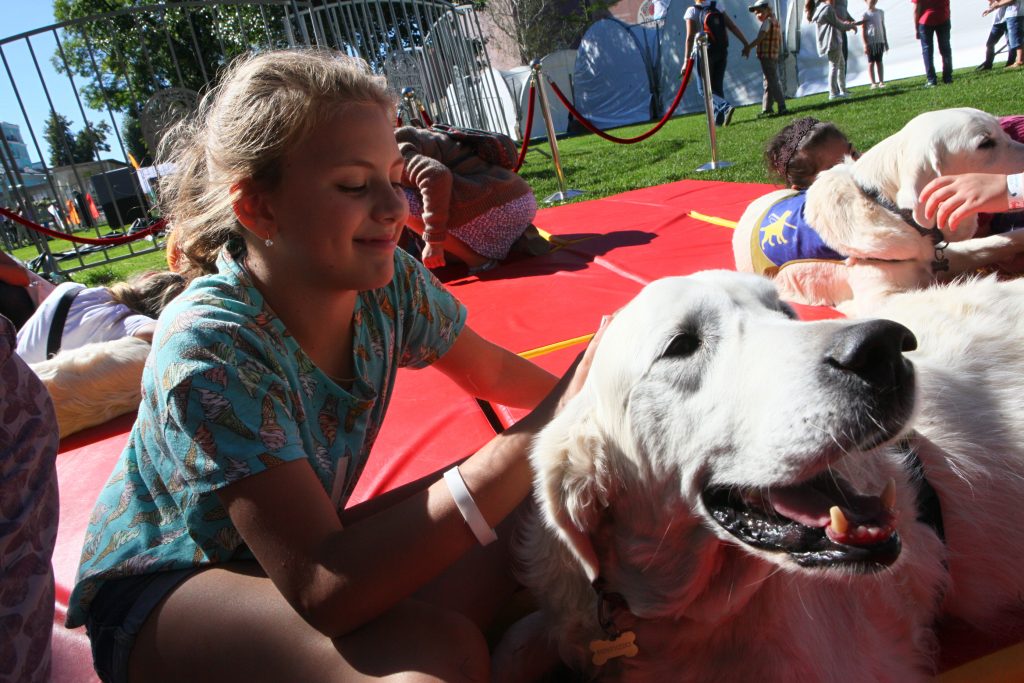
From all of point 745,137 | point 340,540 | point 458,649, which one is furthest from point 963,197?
point 745,137

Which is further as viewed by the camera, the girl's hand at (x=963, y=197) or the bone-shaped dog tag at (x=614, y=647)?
the girl's hand at (x=963, y=197)

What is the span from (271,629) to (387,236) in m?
0.88

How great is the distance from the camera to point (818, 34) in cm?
1424

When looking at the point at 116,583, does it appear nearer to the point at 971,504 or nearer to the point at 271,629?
the point at 271,629

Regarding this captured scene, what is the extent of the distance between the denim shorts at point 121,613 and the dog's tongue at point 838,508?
1220 mm

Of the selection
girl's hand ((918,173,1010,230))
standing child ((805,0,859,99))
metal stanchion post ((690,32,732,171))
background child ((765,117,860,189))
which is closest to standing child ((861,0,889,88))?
standing child ((805,0,859,99))

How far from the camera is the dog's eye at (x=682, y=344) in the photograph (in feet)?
4.40

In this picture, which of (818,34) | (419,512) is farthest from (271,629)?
(818,34)

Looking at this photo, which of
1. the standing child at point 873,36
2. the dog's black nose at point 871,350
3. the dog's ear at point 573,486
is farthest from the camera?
the standing child at point 873,36

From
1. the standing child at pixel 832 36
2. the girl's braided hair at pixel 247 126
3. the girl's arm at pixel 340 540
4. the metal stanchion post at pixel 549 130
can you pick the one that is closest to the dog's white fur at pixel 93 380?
the girl's braided hair at pixel 247 126

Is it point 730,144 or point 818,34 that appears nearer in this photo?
point 730,144

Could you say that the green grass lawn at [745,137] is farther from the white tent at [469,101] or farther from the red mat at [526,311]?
the red mat at [526,311]

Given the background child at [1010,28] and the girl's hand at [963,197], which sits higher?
the background child at [1010,28]

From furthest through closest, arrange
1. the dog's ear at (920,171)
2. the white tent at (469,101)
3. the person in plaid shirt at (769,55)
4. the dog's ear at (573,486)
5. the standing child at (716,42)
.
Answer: the white tent at (469,101)
the standing child at (716,42)
the person in plaid shirt at (769,55)
the dog's ear at (920,171)
the dog's ear at (573,486)
